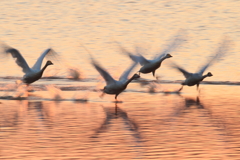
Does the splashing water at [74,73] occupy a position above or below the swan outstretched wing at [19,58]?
below

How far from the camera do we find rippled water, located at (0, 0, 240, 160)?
16484 millimetres

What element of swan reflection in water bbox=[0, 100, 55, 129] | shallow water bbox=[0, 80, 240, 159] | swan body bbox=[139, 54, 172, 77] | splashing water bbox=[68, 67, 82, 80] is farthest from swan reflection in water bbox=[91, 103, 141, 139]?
splashing water bbox=[68, 67, 82, 80]

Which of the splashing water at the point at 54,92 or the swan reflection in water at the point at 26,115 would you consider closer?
the swan reflection in water at the point at 26,115

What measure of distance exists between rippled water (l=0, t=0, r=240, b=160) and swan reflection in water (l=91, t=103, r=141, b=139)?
0.03 m

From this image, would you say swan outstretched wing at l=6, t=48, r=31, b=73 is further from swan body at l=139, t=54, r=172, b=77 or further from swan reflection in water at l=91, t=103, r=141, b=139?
swan body at l=139, t=54, r=172, b=77

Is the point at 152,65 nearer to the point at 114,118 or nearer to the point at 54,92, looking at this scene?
the point at 54,92

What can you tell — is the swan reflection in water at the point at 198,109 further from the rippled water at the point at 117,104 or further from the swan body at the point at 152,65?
the swan body at the point at 152,65

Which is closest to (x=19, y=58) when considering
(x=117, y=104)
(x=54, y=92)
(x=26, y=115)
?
(x=54, y=92)

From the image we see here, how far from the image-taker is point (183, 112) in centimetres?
2152

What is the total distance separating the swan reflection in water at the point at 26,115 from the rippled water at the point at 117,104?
25mm

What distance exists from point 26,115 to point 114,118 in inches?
93.8

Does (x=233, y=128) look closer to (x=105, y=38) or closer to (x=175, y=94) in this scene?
(x=175, y=94)

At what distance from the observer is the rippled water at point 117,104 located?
1648 cm

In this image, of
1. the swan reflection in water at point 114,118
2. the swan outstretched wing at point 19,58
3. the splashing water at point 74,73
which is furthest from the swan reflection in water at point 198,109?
the splashing water at point 74,73
